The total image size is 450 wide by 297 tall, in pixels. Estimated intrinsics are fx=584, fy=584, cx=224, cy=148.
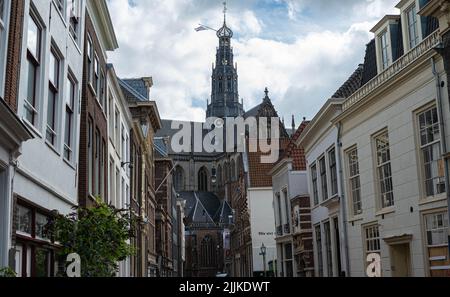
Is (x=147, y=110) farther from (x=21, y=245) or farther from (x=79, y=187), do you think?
(x=21, y=245)

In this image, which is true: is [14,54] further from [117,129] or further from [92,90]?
[117,129]

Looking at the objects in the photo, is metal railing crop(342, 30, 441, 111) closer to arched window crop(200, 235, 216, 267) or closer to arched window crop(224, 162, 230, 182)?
arched window crop(200, 235, 216, 267)

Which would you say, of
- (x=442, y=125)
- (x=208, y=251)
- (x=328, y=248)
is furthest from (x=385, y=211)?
(x=208, y=251)

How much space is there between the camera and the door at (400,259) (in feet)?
56.3

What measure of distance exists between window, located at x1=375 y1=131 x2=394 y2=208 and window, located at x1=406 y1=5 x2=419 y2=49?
2.90 m

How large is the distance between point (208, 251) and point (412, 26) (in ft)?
281

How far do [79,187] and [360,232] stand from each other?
9525 mm

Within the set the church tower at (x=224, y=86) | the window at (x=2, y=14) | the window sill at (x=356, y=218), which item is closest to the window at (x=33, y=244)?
the window at (x=2, y=14)

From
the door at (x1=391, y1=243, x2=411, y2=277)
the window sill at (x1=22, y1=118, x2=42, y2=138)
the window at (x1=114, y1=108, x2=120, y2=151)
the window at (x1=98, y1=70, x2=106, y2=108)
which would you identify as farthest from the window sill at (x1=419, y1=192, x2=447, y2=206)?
the window at (x1=114, y1=108, x2=120, y2=151)

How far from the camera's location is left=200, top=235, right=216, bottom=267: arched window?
98062mm

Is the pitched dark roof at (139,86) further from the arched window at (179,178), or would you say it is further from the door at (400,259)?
the arched window at (179,178)

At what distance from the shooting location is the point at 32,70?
37.9 feet

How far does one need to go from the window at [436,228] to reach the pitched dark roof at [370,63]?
6470 mm
